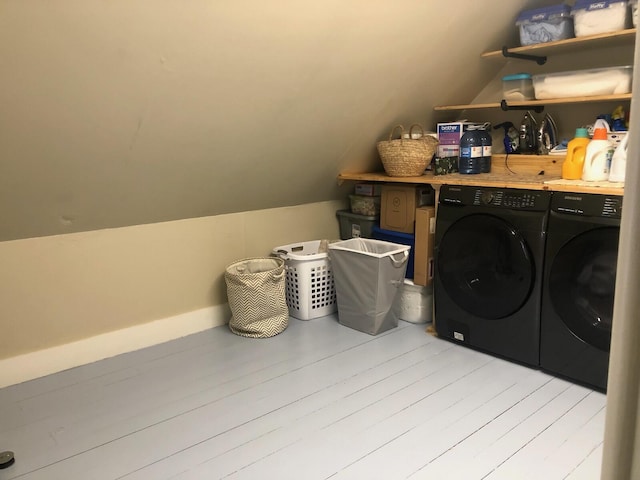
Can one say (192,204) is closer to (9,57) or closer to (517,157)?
(9,57)

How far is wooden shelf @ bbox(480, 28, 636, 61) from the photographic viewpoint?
2.54 m

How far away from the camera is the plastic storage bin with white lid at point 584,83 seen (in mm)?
2562

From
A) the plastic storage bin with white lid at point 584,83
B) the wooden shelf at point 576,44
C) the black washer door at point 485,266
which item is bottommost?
the black washer door at point 485,266

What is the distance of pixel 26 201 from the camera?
222cm

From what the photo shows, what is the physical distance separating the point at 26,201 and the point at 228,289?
3.54 ft

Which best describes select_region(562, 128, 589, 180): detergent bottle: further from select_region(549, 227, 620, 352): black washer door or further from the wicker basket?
the wicker basket

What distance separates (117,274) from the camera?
2.68 metres

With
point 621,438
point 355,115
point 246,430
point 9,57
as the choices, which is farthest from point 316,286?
point 621,438

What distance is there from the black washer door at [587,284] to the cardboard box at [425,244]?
28.3 inches

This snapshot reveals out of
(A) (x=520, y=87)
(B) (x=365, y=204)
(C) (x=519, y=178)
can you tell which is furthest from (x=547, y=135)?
(B) (x=365, y=204)

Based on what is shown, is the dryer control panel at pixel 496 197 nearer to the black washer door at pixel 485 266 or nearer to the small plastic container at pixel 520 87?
the black washer door at pixel 485 266

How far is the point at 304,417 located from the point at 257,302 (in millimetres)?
871

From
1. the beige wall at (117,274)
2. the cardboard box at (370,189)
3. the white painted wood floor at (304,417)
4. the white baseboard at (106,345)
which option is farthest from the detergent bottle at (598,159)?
the white baseboard at (106,345)

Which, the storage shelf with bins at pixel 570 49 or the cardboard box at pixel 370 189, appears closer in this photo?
the storage shelf with bins at pixel 570 49
